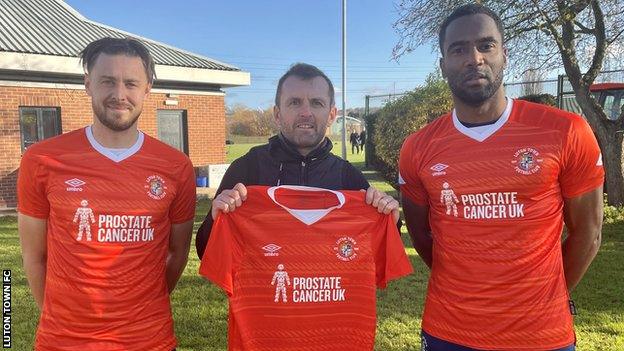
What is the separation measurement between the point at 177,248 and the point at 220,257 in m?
0.42

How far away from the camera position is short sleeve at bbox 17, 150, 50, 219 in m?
2.57

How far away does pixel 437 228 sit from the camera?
109 inches

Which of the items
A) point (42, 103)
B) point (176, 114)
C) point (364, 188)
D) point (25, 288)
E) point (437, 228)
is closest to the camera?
point (437, 228)

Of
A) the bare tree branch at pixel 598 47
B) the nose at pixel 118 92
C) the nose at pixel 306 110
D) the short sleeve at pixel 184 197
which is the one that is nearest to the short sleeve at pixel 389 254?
the nose at pixel 306 110

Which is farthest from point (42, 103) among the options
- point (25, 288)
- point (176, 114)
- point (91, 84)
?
point (91, 84)

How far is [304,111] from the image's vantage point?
2.79 meters

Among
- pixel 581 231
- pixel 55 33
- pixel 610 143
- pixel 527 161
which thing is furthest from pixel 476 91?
pixel 55 33

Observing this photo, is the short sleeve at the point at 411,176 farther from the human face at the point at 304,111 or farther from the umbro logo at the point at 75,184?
the umbro logo at the point at 75,184

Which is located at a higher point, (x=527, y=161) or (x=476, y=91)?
(x=476, y=91)

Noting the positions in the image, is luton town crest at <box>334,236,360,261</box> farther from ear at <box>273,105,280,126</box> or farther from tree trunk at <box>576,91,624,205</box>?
tree trunk at <box>576,91,624,205</box>

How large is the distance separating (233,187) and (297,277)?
24.0 inches

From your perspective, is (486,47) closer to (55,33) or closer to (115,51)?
(115,51)

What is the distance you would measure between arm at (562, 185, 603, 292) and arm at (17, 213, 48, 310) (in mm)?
2703

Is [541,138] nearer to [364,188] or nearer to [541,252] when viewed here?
[541,252]
